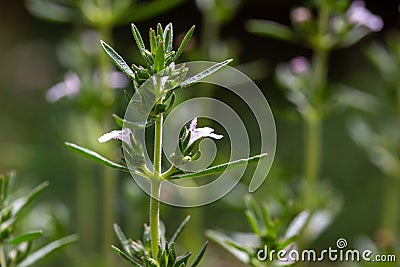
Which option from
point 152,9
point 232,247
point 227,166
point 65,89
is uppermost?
point 152,9

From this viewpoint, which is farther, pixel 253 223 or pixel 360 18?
pixel 360 18

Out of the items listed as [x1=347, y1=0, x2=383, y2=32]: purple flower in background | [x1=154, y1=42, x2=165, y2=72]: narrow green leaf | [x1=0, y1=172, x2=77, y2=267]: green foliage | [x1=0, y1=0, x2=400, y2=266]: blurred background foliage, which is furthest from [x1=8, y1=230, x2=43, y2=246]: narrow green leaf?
[x1=347, y1=0, x2=383, y2=32]: purple flower in background

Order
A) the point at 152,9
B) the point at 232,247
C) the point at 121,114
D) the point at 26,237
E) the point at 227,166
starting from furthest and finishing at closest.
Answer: the point at 121,114, the point at 152,9, the point at 232,247, the point at 26,237, the point at 227,166

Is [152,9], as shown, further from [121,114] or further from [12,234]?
[121,114]

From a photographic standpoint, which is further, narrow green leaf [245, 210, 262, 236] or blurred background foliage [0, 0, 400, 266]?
blurred background foliage [0, 0, 400, 266]

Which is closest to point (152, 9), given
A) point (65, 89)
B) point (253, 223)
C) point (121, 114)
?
point (65, 89)

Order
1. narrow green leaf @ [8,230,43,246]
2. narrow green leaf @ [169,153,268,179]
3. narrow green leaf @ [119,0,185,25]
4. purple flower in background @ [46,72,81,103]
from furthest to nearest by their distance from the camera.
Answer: purple flower in background @ [46,72,81,103]
narrow green leaf @ [119,0,185,25]
narrow green leaf @ [8,230,43,246]
narrow green leaf @ [169,153,268,179]

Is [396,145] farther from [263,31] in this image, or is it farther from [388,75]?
[263,31]

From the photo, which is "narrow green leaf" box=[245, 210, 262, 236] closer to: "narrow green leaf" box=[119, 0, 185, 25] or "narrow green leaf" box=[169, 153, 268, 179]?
"narrow green leaf" box=[169, 153, 268, 179]

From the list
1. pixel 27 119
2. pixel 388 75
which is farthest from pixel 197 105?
pixel 27 119
